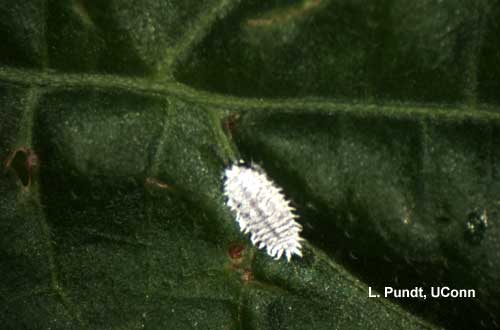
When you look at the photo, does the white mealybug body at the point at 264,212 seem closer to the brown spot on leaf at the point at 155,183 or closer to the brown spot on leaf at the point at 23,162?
the brown spot on leaf at the point at 155,183

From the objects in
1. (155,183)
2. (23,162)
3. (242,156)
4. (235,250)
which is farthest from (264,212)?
(23,162)

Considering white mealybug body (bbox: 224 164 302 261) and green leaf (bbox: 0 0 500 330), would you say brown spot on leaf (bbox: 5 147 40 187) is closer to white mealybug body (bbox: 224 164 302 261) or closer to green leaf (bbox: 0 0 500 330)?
green leaf (bbox: 0 0 500 330)

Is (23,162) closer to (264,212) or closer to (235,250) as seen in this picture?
(235,250)

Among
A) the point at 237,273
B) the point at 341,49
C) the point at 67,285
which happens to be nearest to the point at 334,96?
the point at 341,49

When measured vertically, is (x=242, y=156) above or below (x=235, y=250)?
above

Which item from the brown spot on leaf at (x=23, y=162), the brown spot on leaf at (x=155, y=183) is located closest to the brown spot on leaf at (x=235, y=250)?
the brown spot on leaf at (x=155, y=183)

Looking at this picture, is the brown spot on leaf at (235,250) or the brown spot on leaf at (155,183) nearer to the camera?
the brown spot on leaf at (155,183)

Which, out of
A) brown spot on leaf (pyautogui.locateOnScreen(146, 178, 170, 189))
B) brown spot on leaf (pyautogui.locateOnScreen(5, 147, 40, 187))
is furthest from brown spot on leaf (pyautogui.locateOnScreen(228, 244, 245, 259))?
brown spot on leaf (pyautogui.locateOnScreen(5, 147, 40, 187))
